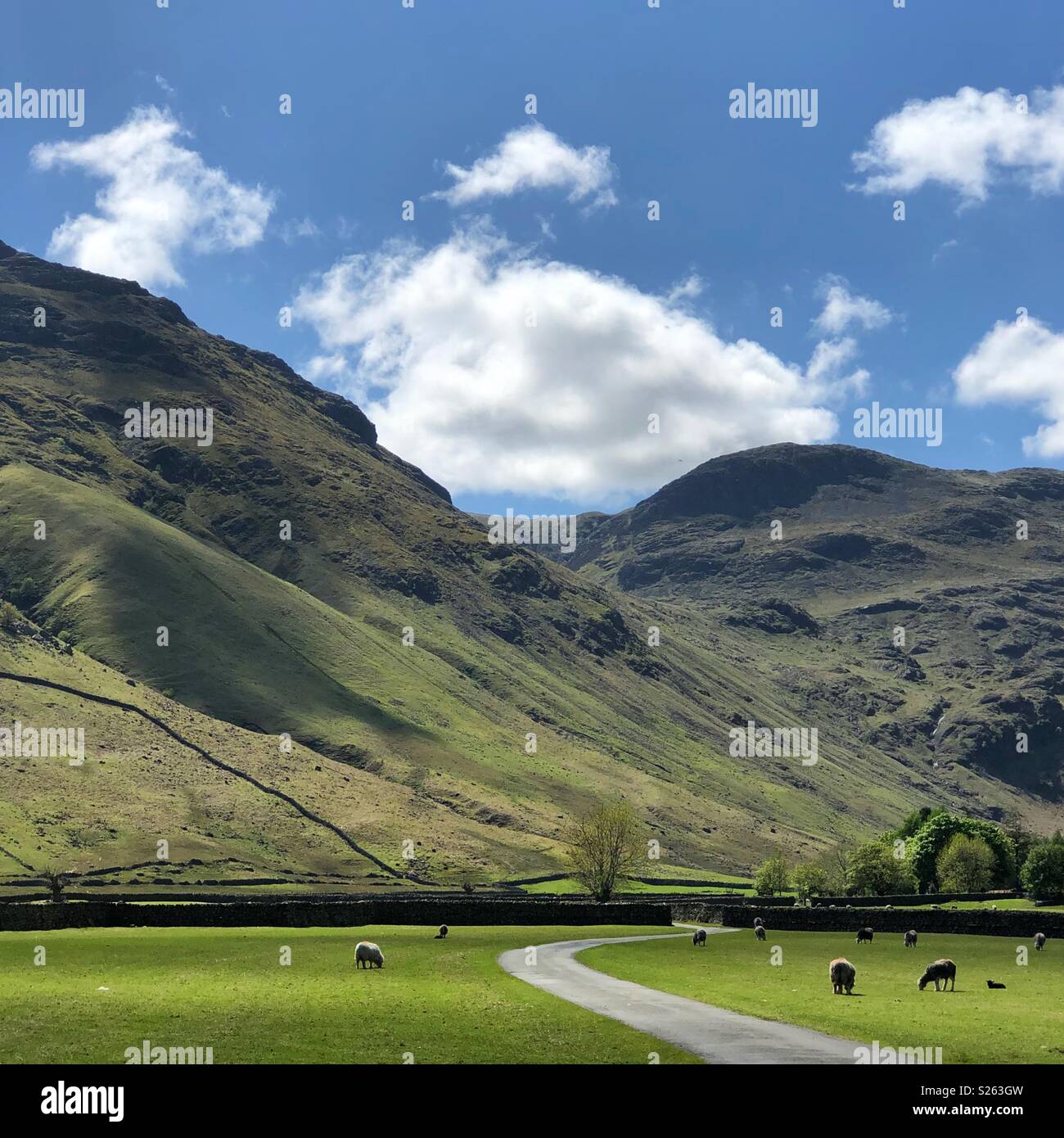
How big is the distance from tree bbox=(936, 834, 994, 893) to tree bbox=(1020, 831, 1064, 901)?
25.4 feet

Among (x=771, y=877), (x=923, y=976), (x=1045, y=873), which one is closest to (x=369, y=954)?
(x=923, y=976)

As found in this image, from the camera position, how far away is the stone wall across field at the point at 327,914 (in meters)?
71.2

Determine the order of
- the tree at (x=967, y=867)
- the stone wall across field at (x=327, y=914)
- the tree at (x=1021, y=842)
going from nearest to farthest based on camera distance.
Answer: the stone wall across field at (x=327, y=914), the tree at (x=967, y=867), the tree at (x=1021, y=842)

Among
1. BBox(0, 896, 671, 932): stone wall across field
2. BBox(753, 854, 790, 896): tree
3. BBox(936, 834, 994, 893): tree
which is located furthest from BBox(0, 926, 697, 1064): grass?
BBox(753, 854, 790, 896): tree

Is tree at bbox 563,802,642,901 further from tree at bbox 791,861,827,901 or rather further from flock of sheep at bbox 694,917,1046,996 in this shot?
flock of sheep at bbox 694,917,1046,996

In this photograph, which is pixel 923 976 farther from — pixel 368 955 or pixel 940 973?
pixel 368 955

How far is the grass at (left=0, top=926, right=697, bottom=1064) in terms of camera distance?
78.0 feet

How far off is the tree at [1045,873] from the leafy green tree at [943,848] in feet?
48.8

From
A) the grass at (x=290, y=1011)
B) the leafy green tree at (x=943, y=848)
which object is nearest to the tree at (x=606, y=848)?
the leafy green tree at (x=943, y=848)

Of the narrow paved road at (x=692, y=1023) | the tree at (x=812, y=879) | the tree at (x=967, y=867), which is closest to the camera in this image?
the narrow paved road at (x=692, y=1023)

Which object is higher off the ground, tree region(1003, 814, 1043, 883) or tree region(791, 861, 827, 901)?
tree region(1003, 814, 1043, 883)

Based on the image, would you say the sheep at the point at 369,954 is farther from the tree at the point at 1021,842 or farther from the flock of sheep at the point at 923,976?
the tree at the point at 1021,842

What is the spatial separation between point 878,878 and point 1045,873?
870 inches
